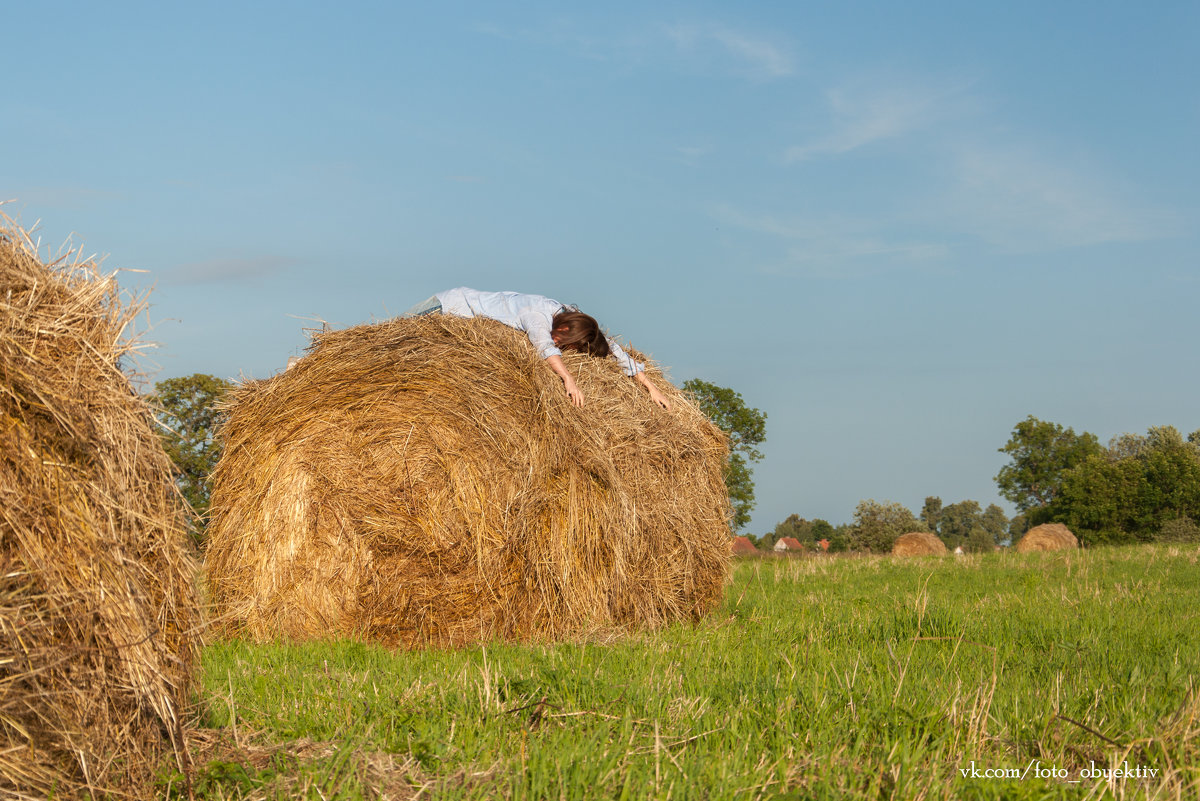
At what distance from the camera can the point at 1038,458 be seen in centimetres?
7138

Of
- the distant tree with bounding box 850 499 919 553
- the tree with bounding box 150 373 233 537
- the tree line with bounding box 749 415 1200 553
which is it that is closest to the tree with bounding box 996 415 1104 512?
the tree line with bounding box 749 415 1200 553

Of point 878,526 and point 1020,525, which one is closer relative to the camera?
point 878,526

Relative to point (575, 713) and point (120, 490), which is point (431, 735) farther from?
point (120, 490)

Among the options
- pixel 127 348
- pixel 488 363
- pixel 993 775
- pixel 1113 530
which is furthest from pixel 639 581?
pixel 1113 530

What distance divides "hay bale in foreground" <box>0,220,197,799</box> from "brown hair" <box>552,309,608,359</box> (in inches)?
189

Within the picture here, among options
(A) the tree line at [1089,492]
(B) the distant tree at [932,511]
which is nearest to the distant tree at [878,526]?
(A) the tree line at [1089,492]

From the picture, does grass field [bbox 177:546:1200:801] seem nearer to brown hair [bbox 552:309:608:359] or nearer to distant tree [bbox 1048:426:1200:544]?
brown hair [bbox 552:309:608:359]

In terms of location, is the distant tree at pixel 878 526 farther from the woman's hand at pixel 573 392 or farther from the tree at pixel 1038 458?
the woman's hand at pixel 573 392

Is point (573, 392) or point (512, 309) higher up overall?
point (512, 309)

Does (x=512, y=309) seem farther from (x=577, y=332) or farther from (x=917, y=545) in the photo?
(x=917, y=545)

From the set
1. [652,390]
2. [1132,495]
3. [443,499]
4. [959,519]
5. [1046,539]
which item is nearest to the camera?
[443,499]

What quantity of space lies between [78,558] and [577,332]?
17.6 ft

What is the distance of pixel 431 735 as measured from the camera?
3492mm

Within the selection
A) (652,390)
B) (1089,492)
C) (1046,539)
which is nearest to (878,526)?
(1089,492)
